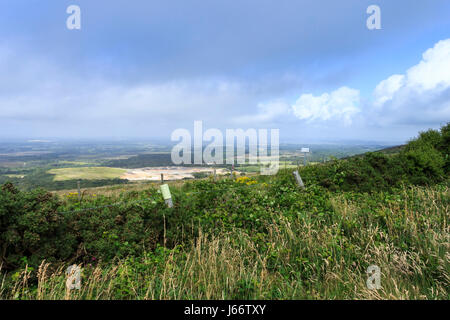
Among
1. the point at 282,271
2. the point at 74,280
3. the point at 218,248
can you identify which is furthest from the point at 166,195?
the point at 282,271

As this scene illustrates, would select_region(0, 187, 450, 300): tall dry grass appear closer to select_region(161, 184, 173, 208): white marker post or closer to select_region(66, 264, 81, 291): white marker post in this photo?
select_region(66, 264, 81, 291): white marker post

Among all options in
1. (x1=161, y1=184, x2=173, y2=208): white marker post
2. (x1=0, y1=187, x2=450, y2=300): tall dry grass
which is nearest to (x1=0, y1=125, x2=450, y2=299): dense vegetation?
(x1=0, y1=187, x2=450, y2=300): tall dry grass

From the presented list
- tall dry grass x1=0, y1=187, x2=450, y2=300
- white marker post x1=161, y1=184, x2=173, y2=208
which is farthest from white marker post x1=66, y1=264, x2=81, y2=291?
white marker post x1=161, y1=184, x2=173, y2=208

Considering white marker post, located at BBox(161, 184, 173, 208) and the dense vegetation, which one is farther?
white marker post, located at BBox(161, 184, 173, 208)

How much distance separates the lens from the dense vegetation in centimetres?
229

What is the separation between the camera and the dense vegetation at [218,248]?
229 centimetres

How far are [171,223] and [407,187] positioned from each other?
7.17 metres

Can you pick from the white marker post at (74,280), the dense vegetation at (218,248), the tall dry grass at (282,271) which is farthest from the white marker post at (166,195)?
the white marker post at (74,280)

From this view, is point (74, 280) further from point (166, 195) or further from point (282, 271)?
point (282, 271)

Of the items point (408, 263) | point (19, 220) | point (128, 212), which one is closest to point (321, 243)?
point (408, 263)

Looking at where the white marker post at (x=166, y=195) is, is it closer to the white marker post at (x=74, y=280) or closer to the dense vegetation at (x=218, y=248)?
the dense vegetation at (x=218, y=248)

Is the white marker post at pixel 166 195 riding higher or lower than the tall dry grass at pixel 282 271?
higher

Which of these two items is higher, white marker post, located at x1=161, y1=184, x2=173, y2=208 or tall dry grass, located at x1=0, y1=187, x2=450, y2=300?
white marker post, located at x1=161, y1=184, x2=173, y2=208

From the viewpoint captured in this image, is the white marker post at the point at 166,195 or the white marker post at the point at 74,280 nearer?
the white marker post at the point at 74,280
